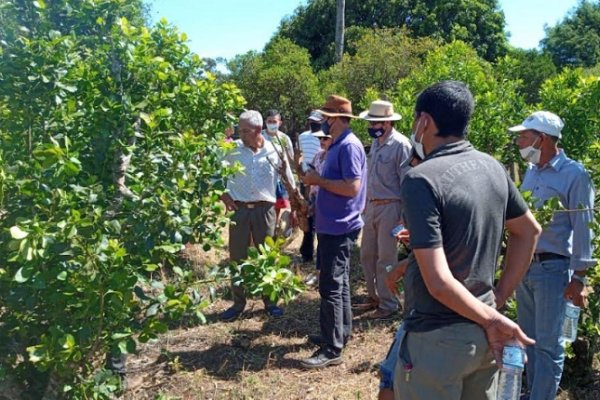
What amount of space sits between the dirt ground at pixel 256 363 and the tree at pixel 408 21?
72.5 ft

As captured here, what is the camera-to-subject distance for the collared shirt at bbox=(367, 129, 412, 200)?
5410mm

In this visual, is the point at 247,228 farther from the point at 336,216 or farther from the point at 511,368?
the point at 511,368

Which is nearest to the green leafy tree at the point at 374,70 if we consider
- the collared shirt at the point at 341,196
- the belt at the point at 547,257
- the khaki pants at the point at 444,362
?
the collared shirt at the point at 341,196

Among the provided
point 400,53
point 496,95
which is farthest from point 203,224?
point 400,53

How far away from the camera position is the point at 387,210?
5484mm

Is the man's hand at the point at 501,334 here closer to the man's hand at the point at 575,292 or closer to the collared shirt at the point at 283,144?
the man's hand at the point at 575,292

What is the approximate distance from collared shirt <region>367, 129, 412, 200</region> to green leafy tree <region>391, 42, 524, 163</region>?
1.10 meters

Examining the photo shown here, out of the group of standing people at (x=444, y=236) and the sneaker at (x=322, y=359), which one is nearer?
the group of standing people at (x=444, y=236)

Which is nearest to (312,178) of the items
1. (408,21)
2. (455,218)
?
(455,218)

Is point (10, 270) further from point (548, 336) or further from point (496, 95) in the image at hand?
point (496, 95)

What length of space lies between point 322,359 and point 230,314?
133cm

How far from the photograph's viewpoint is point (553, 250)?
11.6ft

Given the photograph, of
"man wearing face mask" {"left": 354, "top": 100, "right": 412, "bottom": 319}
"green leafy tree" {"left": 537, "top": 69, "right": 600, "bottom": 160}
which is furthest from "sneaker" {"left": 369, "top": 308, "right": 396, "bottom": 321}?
"green leafy tree" {"left": 537, "top": 69, "right": 600, "bottom": 160}

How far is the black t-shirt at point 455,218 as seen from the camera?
6.82ft
